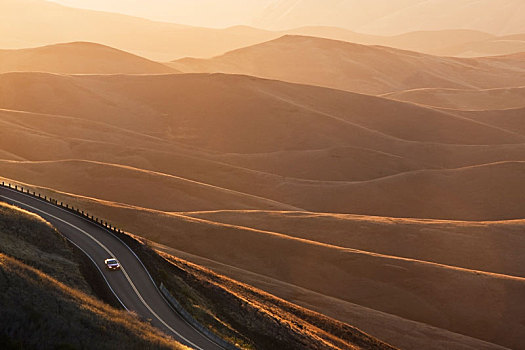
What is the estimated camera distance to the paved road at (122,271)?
27.4 meters

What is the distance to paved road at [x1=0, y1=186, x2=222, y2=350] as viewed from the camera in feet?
89.8

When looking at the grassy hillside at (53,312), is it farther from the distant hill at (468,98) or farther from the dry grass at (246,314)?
the distant hill at (468,98)

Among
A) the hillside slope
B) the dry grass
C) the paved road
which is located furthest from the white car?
the hillside slope

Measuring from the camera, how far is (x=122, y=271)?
1261 inches

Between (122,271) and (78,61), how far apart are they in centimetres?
15343

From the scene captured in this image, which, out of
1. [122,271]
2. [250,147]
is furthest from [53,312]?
[250,147]

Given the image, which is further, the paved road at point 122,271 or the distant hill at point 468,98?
the distant hill at point 468,98

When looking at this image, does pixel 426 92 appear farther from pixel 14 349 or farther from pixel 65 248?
pixel 14 349

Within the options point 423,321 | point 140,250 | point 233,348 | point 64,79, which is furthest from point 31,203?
point 64,79

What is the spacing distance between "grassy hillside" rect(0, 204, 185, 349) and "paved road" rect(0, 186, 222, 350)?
2422 mm

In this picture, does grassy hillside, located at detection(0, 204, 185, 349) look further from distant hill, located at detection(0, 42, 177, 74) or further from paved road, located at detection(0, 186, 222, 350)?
distant hill, located at detection(0, 42, 177, 74)

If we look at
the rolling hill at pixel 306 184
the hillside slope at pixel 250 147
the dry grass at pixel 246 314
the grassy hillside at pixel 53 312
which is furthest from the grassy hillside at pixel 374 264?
the grassy hillside at pixel 53 312

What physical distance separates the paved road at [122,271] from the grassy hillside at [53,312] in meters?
2.42

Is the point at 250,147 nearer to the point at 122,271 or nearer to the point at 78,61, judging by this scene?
the point at 122,271
